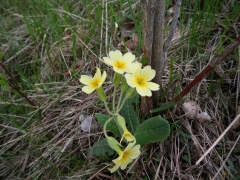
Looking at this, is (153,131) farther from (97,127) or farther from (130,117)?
(97,127)

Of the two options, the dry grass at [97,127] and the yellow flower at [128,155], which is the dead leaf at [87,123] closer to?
the dry grass at [97,127]

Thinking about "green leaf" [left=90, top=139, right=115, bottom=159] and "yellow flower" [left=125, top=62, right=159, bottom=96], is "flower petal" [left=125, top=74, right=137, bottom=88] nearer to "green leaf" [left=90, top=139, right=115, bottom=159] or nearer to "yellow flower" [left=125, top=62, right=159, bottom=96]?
"yellow flower" [left=125, top=62, right=159, bottom=96]

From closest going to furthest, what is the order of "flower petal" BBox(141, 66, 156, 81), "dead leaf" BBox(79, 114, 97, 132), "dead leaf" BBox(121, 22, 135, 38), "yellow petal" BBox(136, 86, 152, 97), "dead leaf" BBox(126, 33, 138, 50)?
"yellow petal" BBox(136, 86, 152, 97) < "flower petal" BBox(141, 66, 156, 81) < "dead leaf" BBox(79, 114, 97, 132) < "dead leaf" BBox(126, 33, 138, 50) < "dead leaf" BBox(121, 22, 135, 38)

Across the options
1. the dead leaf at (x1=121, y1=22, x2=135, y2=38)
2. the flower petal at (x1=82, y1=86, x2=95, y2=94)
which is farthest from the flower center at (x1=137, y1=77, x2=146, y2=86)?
the dead leaf at (x1=121, y1=22, x2=135, y2=38)

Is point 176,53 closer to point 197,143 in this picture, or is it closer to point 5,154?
point 197,143

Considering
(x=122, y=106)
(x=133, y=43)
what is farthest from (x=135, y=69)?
(x=133, y=43)

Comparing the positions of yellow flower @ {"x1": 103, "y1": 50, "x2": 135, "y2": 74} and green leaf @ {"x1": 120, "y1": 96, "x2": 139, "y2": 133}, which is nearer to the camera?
yellow flower @ {"x1": 103, "y1": 50, "x2": 135, "y2": 74}
